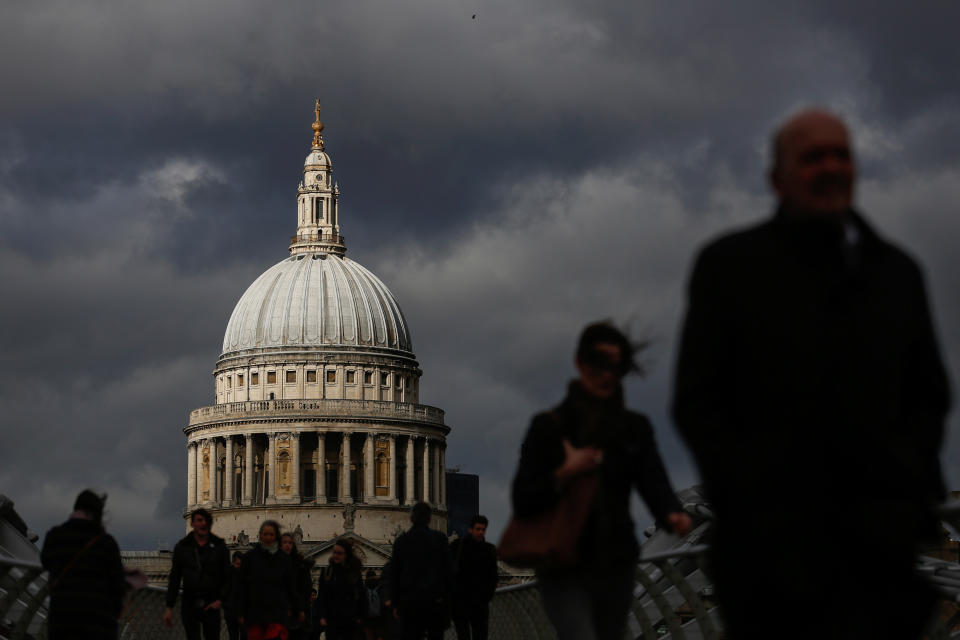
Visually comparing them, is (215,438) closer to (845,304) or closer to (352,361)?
(352,361)

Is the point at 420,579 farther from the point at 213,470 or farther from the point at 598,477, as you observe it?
the point at 213,470

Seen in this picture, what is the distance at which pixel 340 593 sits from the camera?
23.6 meters

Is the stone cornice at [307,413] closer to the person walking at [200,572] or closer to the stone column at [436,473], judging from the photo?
the stone column at [436,473]

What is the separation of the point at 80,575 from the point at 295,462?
369 feet

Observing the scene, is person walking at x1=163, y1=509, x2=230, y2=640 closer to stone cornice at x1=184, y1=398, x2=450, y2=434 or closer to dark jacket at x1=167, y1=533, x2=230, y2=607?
dark jacket at x1=167, y1=533, x2=230, y2=607

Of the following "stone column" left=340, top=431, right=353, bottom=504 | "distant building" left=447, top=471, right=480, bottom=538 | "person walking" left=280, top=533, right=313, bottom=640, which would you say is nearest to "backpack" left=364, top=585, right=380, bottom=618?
"person walking" left=280, top=533, right=313, bottom=640

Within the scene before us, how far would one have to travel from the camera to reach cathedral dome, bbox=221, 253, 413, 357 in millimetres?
132625

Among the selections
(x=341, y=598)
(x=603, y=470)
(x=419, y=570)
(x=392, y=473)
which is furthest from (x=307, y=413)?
(x=603, y=470)

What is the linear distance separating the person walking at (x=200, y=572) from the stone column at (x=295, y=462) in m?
104

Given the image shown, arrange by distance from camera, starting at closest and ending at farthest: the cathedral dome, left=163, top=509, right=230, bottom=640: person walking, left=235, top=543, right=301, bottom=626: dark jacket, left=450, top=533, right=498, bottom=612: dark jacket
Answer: left=235, top=543, right=301, bottom=626: dark jacket, left=450, top=533, right=498, bottom=612: dark jacket, left=163, top=509, right=230, bottom=640: person walking, the cathedral dome

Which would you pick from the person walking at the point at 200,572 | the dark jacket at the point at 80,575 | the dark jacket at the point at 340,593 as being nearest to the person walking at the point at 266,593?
the person walking at the point at 200,572

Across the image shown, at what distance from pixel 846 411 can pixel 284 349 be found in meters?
126

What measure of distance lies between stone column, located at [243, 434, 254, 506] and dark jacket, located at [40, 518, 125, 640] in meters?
111

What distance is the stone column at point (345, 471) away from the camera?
125000mm
